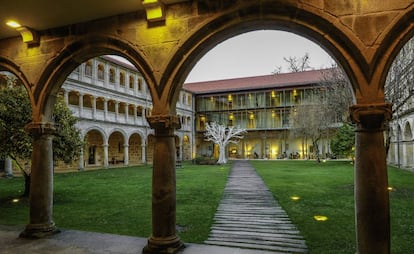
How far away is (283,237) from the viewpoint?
17.5ft

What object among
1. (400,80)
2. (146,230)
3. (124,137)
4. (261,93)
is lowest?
(146,230)

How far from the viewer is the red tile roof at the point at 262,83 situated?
126 ft

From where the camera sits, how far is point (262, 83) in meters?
41.8

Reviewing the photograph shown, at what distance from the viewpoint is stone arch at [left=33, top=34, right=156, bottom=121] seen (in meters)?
4.29

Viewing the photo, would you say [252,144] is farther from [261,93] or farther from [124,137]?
[124,137]

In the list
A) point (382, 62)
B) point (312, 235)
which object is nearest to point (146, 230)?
point (312, 235)

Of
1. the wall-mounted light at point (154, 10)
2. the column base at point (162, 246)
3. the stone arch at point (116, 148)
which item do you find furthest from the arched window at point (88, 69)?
the column base at point (162, 246)

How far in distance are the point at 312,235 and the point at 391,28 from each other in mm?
3811

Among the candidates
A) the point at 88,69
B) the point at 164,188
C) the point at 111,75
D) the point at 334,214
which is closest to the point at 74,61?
the point at 164,188

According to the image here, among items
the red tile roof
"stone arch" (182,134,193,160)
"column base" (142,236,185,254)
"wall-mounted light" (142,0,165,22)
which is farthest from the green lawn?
"stone arch" (182,134,193,160)

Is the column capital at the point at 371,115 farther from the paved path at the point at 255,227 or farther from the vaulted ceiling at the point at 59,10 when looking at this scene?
the vaulted ceiling at the point at 59,10

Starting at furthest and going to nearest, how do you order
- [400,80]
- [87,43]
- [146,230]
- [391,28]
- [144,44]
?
[400,80]
[146,230]
[87,43]
[144,44]
[391,28]

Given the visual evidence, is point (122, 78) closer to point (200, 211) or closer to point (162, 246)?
point (200, 211)

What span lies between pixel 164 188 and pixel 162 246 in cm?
73
